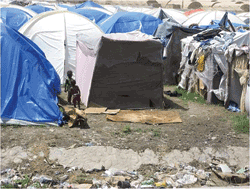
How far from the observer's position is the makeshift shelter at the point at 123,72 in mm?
8180

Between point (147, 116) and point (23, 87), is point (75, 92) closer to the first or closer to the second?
point (23, 87)

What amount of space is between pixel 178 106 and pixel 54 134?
4141mm

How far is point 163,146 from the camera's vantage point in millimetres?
6184

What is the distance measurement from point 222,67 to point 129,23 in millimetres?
8540

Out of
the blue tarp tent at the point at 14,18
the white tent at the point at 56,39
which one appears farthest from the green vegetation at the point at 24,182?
the blue tarp tent at the point at 14,18

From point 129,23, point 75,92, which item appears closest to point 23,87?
point 75,92

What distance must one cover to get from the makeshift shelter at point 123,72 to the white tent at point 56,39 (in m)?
3.14

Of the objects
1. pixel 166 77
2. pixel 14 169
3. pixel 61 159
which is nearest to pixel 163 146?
pixel 61 159

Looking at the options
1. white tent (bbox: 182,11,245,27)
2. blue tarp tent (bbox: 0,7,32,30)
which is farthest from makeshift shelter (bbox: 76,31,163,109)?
white tent (bbox: 182,11,245,27)

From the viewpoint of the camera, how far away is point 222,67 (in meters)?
8.74

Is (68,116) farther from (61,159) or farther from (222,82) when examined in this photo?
(222,82)

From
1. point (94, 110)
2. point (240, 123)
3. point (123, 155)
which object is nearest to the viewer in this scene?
point (123, 155)

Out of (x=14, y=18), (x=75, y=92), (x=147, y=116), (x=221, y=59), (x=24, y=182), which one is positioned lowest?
(x=147, y=116)

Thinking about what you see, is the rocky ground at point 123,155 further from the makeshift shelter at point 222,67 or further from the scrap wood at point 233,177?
the makeshift shelter at point 222,67
